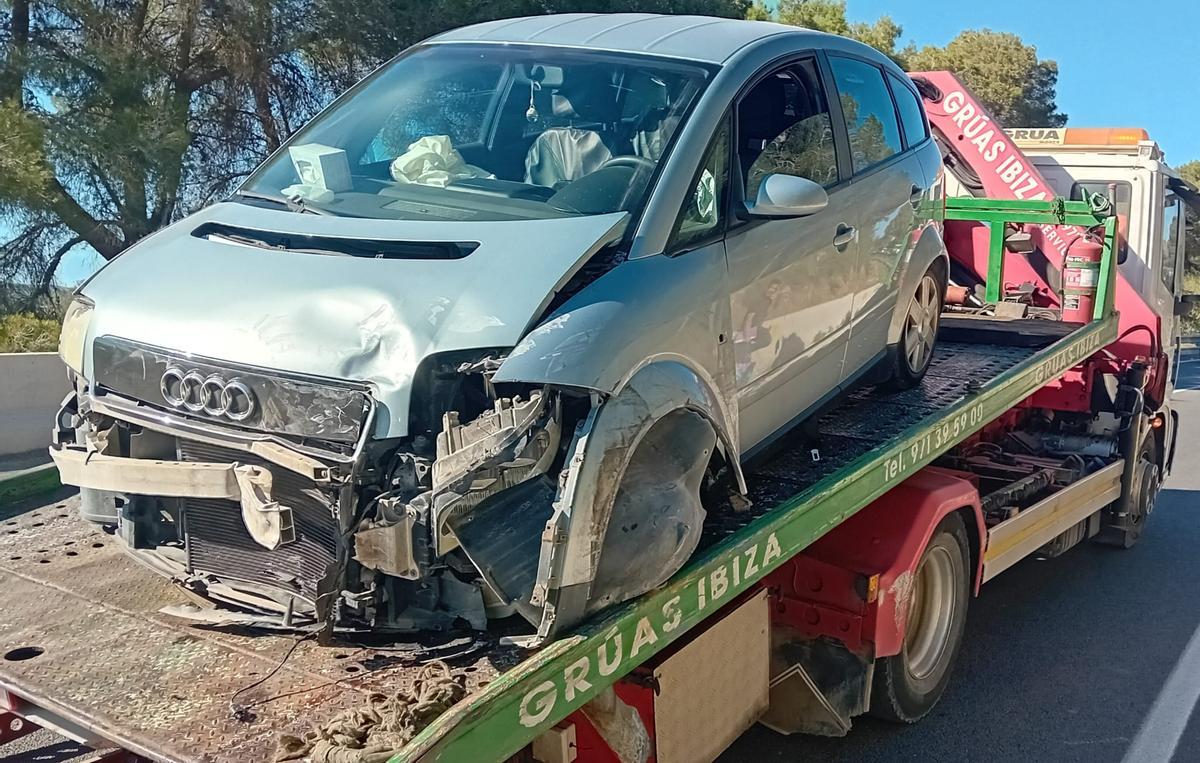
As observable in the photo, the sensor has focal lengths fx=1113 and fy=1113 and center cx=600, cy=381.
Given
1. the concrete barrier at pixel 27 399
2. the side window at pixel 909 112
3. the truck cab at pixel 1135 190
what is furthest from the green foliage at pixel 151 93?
the side window at pixel 909 112

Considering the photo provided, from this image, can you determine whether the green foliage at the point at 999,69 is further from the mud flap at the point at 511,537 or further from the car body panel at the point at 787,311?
the mud flap at the point at 511,537

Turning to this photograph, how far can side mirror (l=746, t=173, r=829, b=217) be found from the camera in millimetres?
3842

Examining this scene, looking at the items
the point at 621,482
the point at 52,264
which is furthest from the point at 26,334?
the point at 621,482

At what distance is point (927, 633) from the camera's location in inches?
208

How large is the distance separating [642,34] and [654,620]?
2351mm

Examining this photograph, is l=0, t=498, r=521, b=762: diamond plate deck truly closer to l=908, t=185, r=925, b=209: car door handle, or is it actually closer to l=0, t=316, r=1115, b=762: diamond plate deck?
l=0, t=316, r=1115, b=762: diamond plate deck

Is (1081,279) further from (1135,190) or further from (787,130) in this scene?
(787,130)

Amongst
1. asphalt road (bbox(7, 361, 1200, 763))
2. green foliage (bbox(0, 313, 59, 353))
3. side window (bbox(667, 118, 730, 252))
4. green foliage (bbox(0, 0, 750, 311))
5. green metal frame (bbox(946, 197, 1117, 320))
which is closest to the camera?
side window (bbox(667, 118, 730, 252))

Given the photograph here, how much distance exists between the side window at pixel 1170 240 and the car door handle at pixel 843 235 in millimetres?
5080

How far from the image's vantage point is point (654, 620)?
321cm

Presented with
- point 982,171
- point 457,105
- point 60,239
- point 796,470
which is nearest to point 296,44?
point 60,239

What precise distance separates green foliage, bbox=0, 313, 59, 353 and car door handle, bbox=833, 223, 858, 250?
32.5 ft

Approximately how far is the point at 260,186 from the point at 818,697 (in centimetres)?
297

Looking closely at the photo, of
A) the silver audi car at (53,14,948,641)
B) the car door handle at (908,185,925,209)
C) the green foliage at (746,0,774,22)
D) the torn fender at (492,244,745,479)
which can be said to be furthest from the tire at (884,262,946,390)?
the green foliage at (746,0,774,22)
